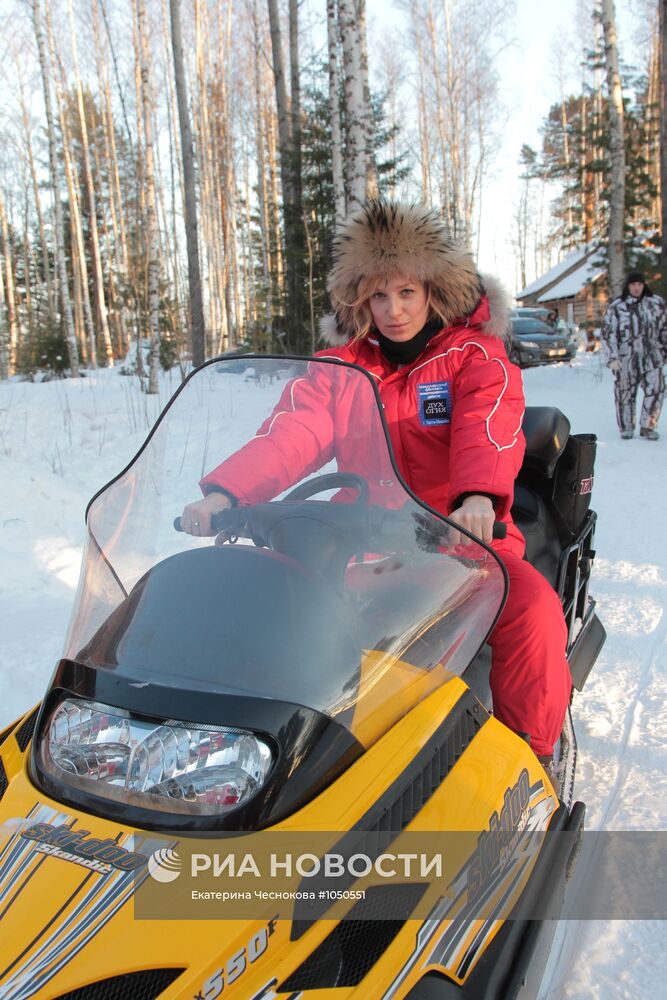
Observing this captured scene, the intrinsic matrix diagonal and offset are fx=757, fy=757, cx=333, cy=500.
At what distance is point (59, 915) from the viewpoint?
3.47ft

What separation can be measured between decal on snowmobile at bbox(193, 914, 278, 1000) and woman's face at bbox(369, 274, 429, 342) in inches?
70.6

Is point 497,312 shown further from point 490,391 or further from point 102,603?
point 102,603

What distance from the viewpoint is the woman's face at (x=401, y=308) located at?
2416 millimetres

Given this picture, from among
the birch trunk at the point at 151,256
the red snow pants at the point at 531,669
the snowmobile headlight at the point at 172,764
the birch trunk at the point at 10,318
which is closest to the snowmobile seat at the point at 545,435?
the red snow pants at the point at 531,669

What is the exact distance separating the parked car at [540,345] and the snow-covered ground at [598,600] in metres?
8.71

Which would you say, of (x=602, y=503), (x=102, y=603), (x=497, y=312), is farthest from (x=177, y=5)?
(x=102, y=603)

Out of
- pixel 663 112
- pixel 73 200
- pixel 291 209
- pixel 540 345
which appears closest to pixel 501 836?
pixel 291 209

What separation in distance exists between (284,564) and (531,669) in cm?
78

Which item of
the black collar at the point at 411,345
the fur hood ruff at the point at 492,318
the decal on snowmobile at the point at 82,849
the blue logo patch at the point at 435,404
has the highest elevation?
the fur hood ruff at the point at 492,318

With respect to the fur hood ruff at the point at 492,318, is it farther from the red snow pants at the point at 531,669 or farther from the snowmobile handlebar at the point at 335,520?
the snowmobile handlebar at the point at 335,520

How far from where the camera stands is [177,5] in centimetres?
1294

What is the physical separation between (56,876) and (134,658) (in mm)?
350

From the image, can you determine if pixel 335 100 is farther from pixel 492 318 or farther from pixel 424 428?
pixel 424 428

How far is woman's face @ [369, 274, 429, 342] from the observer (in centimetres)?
242
